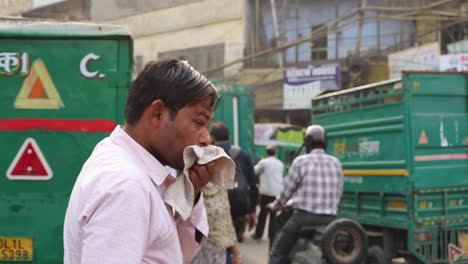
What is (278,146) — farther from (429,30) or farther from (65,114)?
(65,114)

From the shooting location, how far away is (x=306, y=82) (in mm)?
21609

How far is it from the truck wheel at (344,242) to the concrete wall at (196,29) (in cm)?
1813

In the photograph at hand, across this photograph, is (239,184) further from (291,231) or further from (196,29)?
(196,29)

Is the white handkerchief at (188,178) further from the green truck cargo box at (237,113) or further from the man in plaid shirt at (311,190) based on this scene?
the green truck cargo box at (237,113)

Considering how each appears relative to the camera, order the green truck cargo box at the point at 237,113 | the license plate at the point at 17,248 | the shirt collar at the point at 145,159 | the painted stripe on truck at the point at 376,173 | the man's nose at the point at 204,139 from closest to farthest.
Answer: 1. the shirt collar at the point at 145,159
2. the man's nose at the point at 204,139
3. the license plate at the point at 17,248
4. the painted stripe on truck at the point at 376,173
5. the green truck cargo box at the point at 237,113

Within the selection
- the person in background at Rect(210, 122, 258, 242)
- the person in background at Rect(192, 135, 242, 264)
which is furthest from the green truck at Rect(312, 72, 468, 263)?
the person in background at Rect(192, 135, 242, 264)

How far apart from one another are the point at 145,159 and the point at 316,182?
4345 mm

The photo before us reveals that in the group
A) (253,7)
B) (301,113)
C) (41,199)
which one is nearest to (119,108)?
(41,199)

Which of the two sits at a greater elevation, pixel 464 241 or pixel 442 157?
pixel 442 157

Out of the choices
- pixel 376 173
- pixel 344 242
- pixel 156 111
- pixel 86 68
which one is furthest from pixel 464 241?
pixel 156 111

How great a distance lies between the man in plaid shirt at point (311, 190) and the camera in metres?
5.77

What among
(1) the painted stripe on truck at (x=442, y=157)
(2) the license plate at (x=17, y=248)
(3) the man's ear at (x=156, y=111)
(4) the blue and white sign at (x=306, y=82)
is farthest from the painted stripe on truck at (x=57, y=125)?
(4) the blue and white sign at (x=306, y=82)

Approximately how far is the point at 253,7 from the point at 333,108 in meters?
16.2

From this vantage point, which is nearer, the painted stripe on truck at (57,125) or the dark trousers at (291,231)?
the painted stripe on truck at (57,125)
